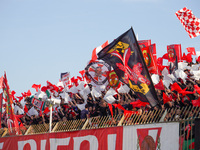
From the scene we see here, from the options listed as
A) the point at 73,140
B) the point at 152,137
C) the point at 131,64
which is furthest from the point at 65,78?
the point at 152,137

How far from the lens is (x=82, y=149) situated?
40.6 feet

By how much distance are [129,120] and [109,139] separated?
3.16 feet

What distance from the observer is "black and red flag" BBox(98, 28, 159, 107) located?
33.7ft

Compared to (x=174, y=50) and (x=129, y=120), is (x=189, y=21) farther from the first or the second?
(x=129, y=120)

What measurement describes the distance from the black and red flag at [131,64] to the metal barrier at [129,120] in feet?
1.40

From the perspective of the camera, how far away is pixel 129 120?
10781 mm

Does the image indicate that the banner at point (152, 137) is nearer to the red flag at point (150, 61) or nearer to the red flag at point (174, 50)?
the red flag at point (150, 61)

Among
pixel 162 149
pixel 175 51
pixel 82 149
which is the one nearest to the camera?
pixel 162 149

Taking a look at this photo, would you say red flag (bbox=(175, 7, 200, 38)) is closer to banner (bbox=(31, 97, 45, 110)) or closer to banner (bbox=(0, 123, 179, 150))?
banner (bbox=(31, 97, 45, 110))

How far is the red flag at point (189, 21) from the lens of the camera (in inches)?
724

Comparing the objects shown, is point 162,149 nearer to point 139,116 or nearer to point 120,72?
point 139,116

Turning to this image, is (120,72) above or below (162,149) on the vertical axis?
above

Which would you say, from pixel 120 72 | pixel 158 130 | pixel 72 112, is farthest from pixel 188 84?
pixel 72 112

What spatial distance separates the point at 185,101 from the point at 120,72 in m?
1.99
